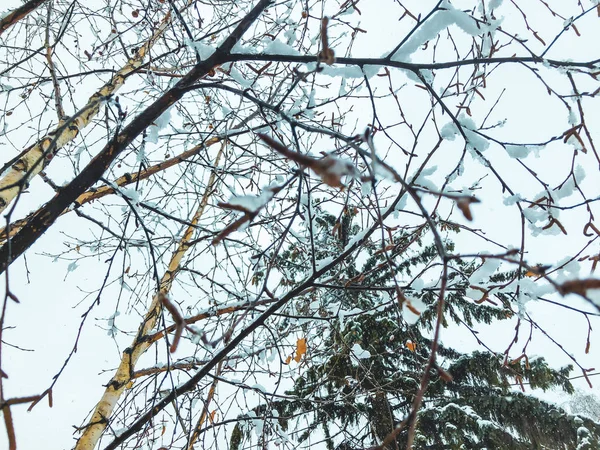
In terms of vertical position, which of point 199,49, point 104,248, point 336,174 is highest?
point 104,248

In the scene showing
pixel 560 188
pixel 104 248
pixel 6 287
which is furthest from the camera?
pixel 104 248

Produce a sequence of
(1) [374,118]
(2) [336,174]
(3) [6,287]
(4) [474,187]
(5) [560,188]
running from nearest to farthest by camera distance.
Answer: (2) [336,174] < (3) [6,287] < (5) [560,188] < (1) [374,118] < (4) [474,187]

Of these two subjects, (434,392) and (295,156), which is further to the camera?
(434,392)

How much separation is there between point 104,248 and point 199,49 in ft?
7.30

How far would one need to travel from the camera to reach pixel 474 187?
1.81m

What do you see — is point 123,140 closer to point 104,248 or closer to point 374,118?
point 374,118

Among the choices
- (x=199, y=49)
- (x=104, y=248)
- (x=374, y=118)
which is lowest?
(x=374, y=118)

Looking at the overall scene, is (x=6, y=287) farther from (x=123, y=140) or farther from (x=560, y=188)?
(x=560, y=188)

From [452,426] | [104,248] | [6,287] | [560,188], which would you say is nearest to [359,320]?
[452,426]

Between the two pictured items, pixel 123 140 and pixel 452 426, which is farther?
pixel 452 426

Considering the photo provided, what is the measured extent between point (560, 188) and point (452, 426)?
20.4 feet

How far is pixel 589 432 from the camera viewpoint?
5562mm

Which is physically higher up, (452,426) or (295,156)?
(452,426)

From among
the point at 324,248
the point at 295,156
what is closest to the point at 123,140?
the point at 295,156
